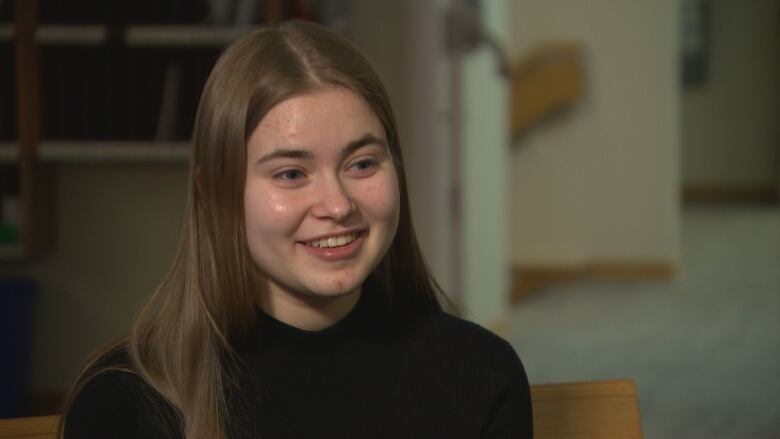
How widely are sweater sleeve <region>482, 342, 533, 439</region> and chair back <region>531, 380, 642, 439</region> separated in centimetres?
5

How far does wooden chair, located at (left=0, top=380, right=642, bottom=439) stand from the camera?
143 centimetres

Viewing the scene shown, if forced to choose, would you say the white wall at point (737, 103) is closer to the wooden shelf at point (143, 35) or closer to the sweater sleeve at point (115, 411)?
the wooden shelf at point (143, 35)

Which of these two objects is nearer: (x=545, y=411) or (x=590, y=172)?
(x=545, y=411)

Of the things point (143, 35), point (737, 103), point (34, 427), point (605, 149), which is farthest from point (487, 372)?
point (737, 103)

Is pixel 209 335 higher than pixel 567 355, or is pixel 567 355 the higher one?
pixel 209 335

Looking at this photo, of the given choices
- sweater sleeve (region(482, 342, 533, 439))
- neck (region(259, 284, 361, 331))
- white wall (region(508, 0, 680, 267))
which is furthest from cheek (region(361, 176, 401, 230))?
white wall (region(508, 0, 680, 267))

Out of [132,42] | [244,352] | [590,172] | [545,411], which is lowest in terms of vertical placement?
[590,172]

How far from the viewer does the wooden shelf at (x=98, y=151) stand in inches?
144

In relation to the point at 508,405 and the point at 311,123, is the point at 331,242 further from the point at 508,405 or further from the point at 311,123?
the point at 508,405

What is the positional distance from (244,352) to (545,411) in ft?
1.24

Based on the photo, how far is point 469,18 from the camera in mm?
3783

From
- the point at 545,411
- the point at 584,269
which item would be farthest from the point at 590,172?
the point at 545,411

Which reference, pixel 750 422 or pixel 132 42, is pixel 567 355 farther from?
pixel 132 42

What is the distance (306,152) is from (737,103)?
355 inches
